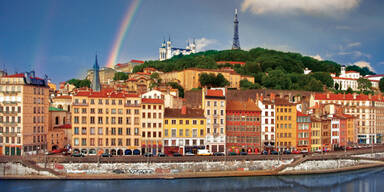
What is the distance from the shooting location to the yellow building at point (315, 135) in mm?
87500

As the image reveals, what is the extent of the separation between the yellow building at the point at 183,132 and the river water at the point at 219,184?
33.4 feet

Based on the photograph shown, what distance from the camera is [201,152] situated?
74.8m

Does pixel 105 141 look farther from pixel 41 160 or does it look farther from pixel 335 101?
pixel 335 101

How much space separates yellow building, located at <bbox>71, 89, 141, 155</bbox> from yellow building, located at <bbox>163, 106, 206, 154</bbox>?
486 cm

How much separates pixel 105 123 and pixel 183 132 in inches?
510

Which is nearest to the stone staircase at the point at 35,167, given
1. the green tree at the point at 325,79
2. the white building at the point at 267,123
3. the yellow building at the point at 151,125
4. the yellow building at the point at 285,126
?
the yellow building at the point at 151,125

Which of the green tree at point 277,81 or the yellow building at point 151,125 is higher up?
the green tree at point 277,81

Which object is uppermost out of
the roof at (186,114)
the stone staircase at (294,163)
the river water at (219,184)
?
the roof at (186,114)

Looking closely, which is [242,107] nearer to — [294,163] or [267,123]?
[267,123]

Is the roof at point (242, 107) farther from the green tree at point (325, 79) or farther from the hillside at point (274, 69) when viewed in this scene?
the green tree at point (325, 79)

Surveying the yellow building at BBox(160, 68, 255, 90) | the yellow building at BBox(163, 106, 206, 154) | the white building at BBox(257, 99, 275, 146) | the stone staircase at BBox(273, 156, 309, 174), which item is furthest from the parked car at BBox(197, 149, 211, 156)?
the yellow building at BBox(160, 68, 255, 90)

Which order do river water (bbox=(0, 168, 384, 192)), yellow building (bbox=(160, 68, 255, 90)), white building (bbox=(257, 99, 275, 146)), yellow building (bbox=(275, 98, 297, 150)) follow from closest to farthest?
river water (bbox=(0, 168, 384, 192)) → white building (bbox=(257, 99, 275, 146)) → yellow building (bbox=(275, 98, 297, 150)) → yellow building (bbox=(160, 68, 255, 90))

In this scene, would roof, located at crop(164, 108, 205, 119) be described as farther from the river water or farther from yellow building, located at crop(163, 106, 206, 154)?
the river water

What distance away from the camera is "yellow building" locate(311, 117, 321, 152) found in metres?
87.5
